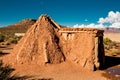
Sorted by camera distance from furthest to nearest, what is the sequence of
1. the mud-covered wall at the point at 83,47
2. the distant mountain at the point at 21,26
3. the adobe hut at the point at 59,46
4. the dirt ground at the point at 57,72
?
the distant mountain at the point at 21,26 < the adobe hut at the point at 59,46 < the mud-covered wall at the point at 83,47 < the dirt ground at the point at 57,72

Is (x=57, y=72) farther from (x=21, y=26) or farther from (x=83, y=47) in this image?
(x=21, y=26)

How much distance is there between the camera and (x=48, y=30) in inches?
757

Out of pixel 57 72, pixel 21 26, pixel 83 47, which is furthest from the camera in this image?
pixel 21 26

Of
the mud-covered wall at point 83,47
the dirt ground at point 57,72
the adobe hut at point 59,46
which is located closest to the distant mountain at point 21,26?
the adobe hut at point 59,46

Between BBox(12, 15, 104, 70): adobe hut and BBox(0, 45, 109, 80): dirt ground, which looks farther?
BBox(12, 15, 104, 70): adobe hut

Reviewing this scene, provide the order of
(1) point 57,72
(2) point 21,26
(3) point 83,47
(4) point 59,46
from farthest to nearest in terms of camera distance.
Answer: (2) point 21,26 < (4) point 59,46 < (3) point 83,47 < (1) point 57,72

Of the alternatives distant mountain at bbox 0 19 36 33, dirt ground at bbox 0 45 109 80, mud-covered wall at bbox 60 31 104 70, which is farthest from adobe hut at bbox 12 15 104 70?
distant mountain at bbox 0 19 36 33

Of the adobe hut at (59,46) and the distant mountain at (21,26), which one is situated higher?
the distant mountain at (21,26)

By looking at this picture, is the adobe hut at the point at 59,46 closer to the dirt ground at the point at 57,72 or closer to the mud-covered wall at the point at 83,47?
the mud-covered wall at the point at 83,47

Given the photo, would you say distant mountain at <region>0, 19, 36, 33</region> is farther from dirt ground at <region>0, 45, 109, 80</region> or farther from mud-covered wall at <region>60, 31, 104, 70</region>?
dirt ground at <region>0, 45, 109, 80</region>

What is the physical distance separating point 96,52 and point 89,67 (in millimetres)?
1210

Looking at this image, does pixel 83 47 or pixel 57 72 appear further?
pixel 83 47

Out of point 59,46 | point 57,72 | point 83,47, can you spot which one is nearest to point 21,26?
point 59,46

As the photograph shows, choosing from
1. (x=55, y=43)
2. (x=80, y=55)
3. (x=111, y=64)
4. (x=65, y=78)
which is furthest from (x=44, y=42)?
(x=111, y=64)
